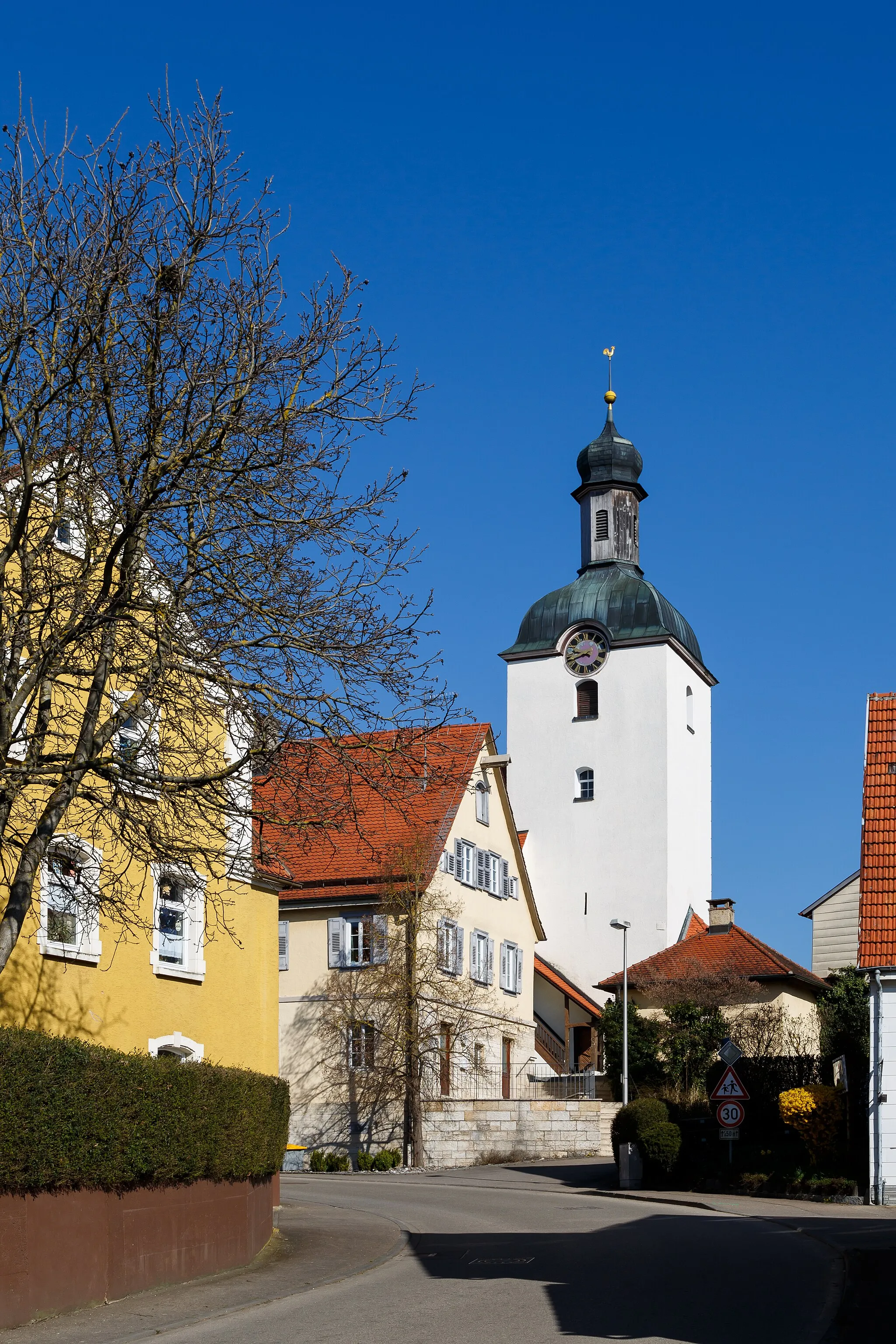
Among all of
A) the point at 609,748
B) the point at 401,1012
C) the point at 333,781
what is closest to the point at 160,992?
the point at 333,781

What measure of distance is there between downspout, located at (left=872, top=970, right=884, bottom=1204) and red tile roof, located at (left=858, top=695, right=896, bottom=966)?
1.75ft

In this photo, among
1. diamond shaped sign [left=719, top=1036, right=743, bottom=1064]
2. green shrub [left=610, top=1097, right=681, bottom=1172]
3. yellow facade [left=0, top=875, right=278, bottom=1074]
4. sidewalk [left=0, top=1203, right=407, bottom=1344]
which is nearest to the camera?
sidewalk [left=0, top=1203, right=407, bottom=1344]

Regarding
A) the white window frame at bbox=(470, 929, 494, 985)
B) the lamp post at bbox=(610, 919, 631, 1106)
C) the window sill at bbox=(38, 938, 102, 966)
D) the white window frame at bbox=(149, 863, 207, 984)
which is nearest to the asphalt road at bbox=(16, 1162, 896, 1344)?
the white window frame at bbox=(149, 863, 207, 984)

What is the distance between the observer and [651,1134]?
1136 inches

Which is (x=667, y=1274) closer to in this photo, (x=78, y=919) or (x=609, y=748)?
(x=78, y=919)

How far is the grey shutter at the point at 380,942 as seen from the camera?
1566 inches

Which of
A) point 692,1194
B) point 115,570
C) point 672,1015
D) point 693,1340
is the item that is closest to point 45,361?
point 115,570

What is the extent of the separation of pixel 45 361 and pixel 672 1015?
35.5 m

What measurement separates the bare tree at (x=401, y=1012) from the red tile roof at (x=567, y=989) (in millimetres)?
13906

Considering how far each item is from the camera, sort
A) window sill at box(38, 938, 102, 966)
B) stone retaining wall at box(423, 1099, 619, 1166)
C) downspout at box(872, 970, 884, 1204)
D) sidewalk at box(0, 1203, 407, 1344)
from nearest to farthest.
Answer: sidewalk at box(0, 1203, 407, 1344), window sill at box(38, 938, 102, 966), downspout at box(872, 970, 884, 1204), stone retaining wall at box(423, 1099, 619, 1166)

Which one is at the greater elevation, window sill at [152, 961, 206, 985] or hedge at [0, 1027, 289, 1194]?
window sill at [152, 961, 206, 985]

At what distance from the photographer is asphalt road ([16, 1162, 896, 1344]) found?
12336 millimetres

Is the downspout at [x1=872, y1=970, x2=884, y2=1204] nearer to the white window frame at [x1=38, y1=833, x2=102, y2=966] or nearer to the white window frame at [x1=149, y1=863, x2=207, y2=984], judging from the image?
the white window frame at [x1=149, y1=863, x2=207, y2=984]

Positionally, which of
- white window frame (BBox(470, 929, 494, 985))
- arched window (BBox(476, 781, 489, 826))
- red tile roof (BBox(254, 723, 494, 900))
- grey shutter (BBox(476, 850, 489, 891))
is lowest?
white window frame (BBox(470, 929, 494, 985))
